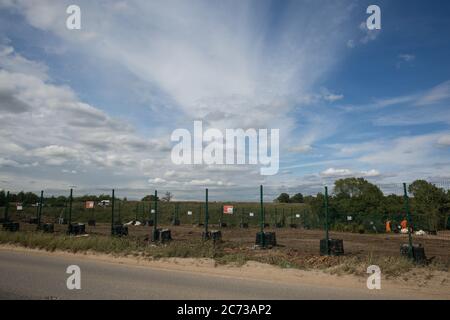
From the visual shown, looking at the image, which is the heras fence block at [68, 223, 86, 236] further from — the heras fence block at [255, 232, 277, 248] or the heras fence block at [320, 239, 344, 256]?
the heras fence block at [320, 239, 344, 256]

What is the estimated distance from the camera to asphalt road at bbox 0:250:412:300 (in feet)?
22.6

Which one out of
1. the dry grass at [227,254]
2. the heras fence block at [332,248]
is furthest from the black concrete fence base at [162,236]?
the heras fence block at [332,248]

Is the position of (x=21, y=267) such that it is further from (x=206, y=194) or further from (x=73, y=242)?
(x=206, y=194)

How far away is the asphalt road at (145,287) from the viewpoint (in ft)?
22.6

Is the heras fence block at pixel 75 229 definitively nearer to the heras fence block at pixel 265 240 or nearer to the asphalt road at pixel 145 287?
the asphalt road at pixel 145 287

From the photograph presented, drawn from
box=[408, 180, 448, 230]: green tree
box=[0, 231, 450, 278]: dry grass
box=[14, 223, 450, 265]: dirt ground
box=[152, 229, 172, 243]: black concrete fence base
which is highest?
box=[408, 180, 448, 230]: green tree

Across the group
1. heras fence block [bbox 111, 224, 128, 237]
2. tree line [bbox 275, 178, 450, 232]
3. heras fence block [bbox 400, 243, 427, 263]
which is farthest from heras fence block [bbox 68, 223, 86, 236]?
tree line [bbox 275, 178, 450, 232]

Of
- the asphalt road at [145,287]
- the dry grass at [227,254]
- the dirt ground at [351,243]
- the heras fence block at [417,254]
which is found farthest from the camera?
the dirt ground at [351,243]

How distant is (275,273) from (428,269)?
4749 millimetres

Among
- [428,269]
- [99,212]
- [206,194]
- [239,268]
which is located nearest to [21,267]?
[239,268]

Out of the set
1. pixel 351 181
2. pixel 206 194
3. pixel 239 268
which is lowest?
pixel 239 268

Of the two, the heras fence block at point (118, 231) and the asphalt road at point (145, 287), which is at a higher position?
the heras fence block at point (118, 231)
